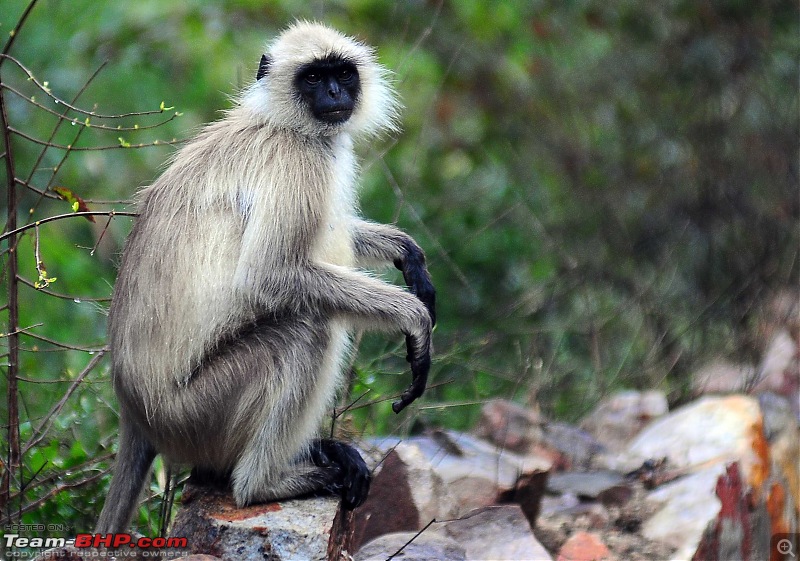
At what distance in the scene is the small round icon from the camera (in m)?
4.91

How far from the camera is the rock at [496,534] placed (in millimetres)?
4004

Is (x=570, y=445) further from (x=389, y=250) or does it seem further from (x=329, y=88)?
(x=329, y=88)

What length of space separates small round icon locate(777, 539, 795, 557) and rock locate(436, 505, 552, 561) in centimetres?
149

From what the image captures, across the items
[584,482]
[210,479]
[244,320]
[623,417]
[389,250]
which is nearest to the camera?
[244,320]

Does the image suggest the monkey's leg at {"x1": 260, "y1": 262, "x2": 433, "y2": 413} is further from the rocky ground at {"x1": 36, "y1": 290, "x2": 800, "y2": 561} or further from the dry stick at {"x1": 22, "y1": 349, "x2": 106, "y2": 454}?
the dry stick at {"x1": 22, "y1": 349, "x2": 106, "y2": 454}

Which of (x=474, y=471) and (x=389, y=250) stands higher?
(x=389, y=250)

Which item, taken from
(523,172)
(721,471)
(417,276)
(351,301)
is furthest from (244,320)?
(523,172)

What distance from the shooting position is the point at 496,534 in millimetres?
4082

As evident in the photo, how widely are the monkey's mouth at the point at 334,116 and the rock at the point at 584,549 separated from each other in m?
1.98

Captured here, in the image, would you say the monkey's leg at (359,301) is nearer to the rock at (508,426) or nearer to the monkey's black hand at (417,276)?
the monkey's black hand at (417,276)

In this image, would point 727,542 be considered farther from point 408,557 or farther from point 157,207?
point 157,207

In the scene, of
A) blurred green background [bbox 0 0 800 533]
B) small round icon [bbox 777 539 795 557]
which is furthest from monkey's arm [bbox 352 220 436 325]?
small round icon [bbox 777 539 795 557]

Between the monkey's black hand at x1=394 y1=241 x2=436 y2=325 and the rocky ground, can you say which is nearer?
the rocky ground

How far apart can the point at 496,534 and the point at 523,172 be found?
5.26m
